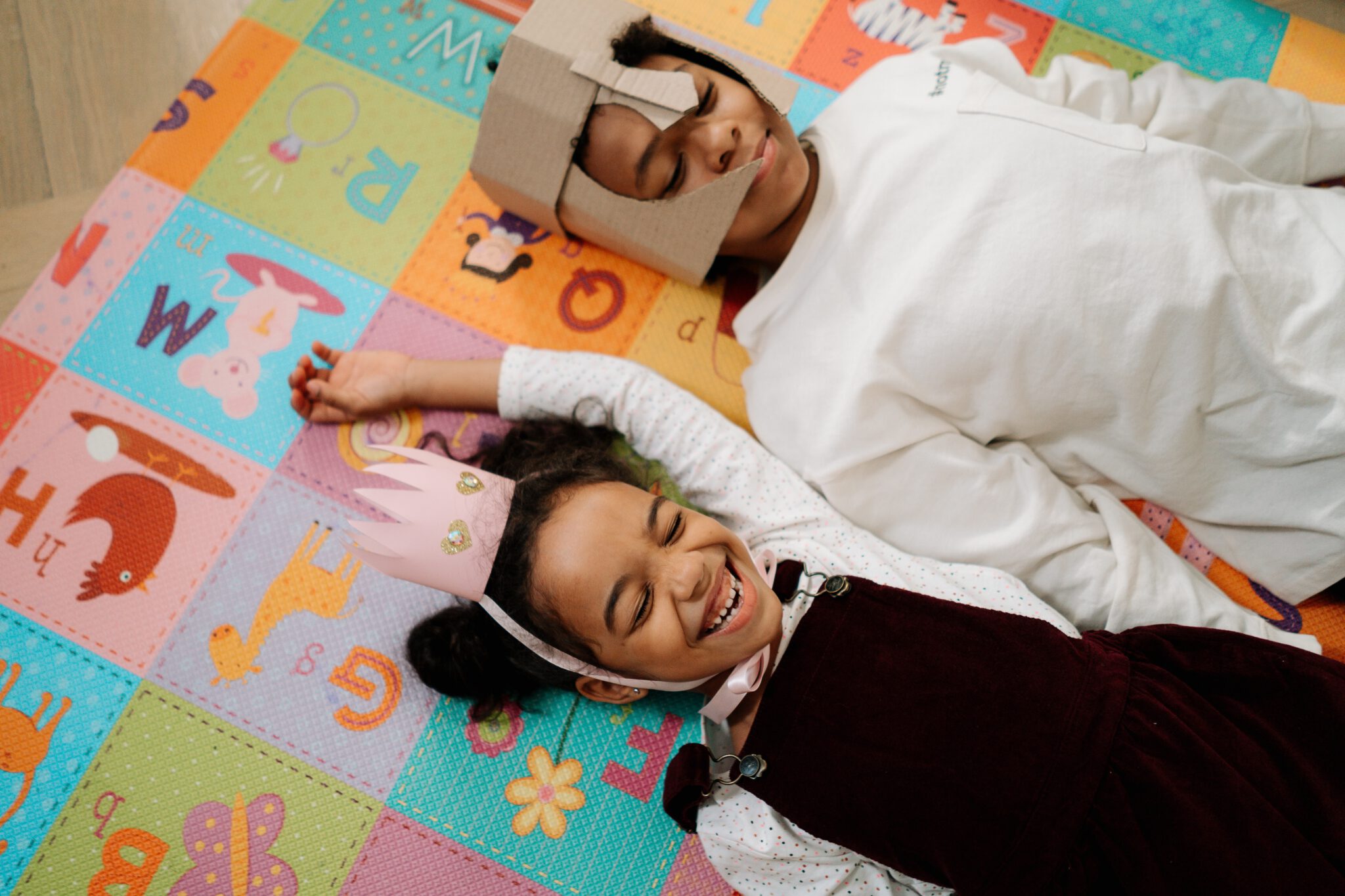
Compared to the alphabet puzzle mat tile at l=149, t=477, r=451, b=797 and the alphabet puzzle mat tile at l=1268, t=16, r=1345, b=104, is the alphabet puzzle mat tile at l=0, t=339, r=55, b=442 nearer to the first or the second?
the alphabet puzzle mat tile at l=149, t=477, r=451, b=797

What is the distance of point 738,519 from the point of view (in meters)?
1.02

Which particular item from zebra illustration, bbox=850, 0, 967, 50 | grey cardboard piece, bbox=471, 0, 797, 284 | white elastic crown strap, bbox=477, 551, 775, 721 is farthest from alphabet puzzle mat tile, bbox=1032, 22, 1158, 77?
white elastic crown strap, bbox=477, 551, 775, 721

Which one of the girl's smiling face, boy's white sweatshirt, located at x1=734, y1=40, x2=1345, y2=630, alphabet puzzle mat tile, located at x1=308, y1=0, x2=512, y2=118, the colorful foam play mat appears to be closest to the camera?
the girl's smiling face

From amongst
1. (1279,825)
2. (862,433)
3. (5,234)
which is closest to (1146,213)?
(862,433)

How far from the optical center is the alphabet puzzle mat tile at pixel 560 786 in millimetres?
1010

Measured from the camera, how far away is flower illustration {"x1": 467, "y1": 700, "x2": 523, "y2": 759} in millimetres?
1043

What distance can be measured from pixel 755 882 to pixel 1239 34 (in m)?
1.32

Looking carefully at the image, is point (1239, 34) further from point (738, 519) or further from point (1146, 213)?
point (738, 519)

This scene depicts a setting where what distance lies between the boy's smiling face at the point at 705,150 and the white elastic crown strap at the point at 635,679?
503mm

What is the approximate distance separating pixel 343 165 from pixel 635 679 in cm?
84

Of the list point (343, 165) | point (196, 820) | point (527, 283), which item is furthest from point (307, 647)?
point (343, 165)

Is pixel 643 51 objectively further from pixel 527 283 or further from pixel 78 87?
pixel 78 87

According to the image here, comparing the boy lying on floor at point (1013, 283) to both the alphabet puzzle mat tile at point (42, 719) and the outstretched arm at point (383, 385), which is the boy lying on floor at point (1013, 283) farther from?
the alphabet puzzle mat tile at point (42, 719)

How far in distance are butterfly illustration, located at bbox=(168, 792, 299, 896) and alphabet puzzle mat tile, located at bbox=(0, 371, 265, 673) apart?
0.21 metres
